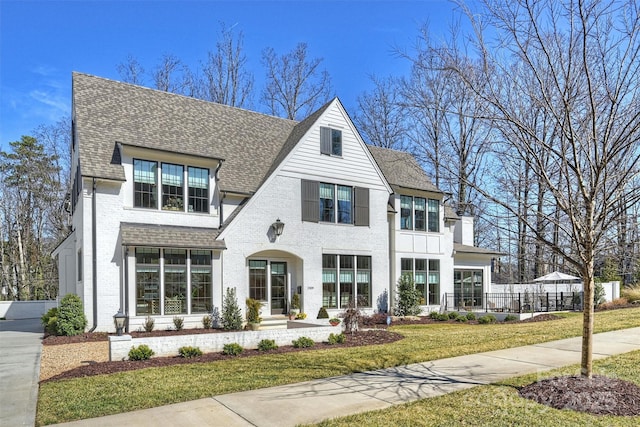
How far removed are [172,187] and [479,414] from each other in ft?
44.7

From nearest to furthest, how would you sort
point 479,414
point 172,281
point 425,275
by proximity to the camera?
point 479,414, point 172,281, point 425,275

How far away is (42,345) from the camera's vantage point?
14.2 m

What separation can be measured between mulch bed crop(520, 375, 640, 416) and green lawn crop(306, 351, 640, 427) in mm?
211

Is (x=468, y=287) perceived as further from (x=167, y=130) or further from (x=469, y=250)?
(x=167, y=130)

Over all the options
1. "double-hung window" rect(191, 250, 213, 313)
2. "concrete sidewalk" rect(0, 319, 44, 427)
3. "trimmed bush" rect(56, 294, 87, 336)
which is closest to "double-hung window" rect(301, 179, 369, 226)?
"double-hung window" rect(191, 250, 213, 313)

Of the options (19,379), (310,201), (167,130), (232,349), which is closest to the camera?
(19,379)

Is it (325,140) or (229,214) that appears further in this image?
(325,140)

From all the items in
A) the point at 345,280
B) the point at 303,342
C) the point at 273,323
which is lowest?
the point at 273,323

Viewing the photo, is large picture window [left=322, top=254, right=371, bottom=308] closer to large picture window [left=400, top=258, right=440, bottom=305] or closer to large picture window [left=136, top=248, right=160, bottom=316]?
large picture window [left=400, top=258, right=440, bottom=305]

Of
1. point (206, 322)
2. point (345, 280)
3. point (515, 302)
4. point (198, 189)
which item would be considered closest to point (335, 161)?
point (345, 280)

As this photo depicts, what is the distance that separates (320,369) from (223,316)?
7759 mm

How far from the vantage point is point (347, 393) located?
7891 mm

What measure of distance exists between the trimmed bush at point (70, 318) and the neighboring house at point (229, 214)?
47cm

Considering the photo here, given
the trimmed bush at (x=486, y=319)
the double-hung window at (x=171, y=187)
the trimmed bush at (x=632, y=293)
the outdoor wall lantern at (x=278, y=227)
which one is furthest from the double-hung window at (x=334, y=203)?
the trimmed bush at (x=632, y=293)
